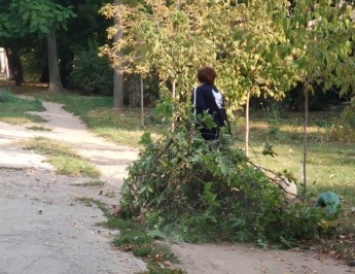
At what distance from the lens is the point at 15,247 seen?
6426 millimetres

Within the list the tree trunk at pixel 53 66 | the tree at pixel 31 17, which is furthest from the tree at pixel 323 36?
the tree trunk at pixel 53 66

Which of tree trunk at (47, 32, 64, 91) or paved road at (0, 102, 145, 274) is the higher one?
tree trunk at (47, 32, 64, 91)

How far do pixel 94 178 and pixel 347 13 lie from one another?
625 centimetres

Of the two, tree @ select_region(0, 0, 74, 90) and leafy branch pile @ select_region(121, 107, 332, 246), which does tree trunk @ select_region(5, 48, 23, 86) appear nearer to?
tree @ select_region(0, 0, 74, 90)

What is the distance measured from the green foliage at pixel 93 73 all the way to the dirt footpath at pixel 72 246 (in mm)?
23292

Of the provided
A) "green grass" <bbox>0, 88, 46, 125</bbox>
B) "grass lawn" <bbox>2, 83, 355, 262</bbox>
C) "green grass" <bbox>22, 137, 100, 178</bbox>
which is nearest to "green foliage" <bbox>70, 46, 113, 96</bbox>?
"grass lawn" <bbox>2, 83, 355, 262</bbox>

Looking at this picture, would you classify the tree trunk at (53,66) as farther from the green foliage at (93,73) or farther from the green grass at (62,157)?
the green grass at (62,157)

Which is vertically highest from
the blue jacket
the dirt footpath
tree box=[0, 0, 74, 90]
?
tree box=[0, 0, 74, 90]

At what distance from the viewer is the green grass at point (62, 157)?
11.6 metres

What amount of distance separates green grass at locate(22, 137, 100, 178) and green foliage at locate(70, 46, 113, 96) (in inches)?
705

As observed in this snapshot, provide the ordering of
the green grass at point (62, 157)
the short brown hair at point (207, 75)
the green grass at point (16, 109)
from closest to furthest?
the short brown hair at point (207, 75) < the green grass at point (62, 157) < the green grass at point (16, 109)

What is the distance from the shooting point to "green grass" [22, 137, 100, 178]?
11.6 meters

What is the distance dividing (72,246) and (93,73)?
28.4 m

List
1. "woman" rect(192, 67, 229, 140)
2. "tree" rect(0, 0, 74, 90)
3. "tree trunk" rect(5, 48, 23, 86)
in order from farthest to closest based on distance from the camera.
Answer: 1. "tree trunk" rect(5, 48, 23, 86)
2. "tree" rect(0, 0, 74, 90)
3. "woman" rect(192, 67, 229, 140)
